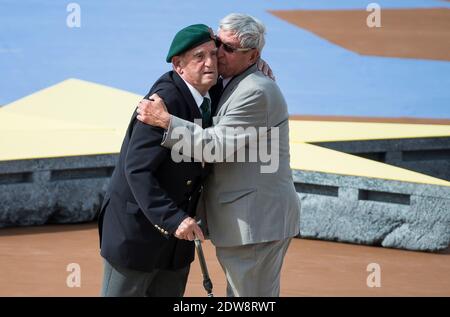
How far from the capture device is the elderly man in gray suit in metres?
3.88

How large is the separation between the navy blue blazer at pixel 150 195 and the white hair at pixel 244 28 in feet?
0.93

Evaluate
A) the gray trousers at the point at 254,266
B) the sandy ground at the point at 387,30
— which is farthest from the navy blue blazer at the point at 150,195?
the sandy ground at the point at 387,30

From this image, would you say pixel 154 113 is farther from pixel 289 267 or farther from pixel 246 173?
pixel 289 267

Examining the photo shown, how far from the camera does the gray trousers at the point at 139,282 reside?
3969mm

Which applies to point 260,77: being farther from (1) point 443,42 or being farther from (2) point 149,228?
(1) point 443,42

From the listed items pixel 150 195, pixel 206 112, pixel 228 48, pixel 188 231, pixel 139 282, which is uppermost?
pixel 228 48

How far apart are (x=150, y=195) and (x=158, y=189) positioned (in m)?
0.04

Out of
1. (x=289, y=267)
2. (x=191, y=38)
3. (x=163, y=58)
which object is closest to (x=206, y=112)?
(x=191, y=38)

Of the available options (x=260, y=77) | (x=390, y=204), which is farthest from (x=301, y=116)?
(x=260, y=77)

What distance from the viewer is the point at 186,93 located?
3896mm

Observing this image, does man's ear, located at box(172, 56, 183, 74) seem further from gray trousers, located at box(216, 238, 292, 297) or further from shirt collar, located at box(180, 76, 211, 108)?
gray trousers, located at box(216, 238, 292, 297)

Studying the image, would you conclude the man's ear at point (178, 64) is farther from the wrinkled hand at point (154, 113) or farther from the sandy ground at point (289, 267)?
the sandy ground at point (289, 267)

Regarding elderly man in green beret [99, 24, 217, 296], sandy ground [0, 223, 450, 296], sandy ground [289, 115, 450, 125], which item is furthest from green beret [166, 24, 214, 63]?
sandy ground [289, 115, 450, 125]

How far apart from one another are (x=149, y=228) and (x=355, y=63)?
8.61 metres
